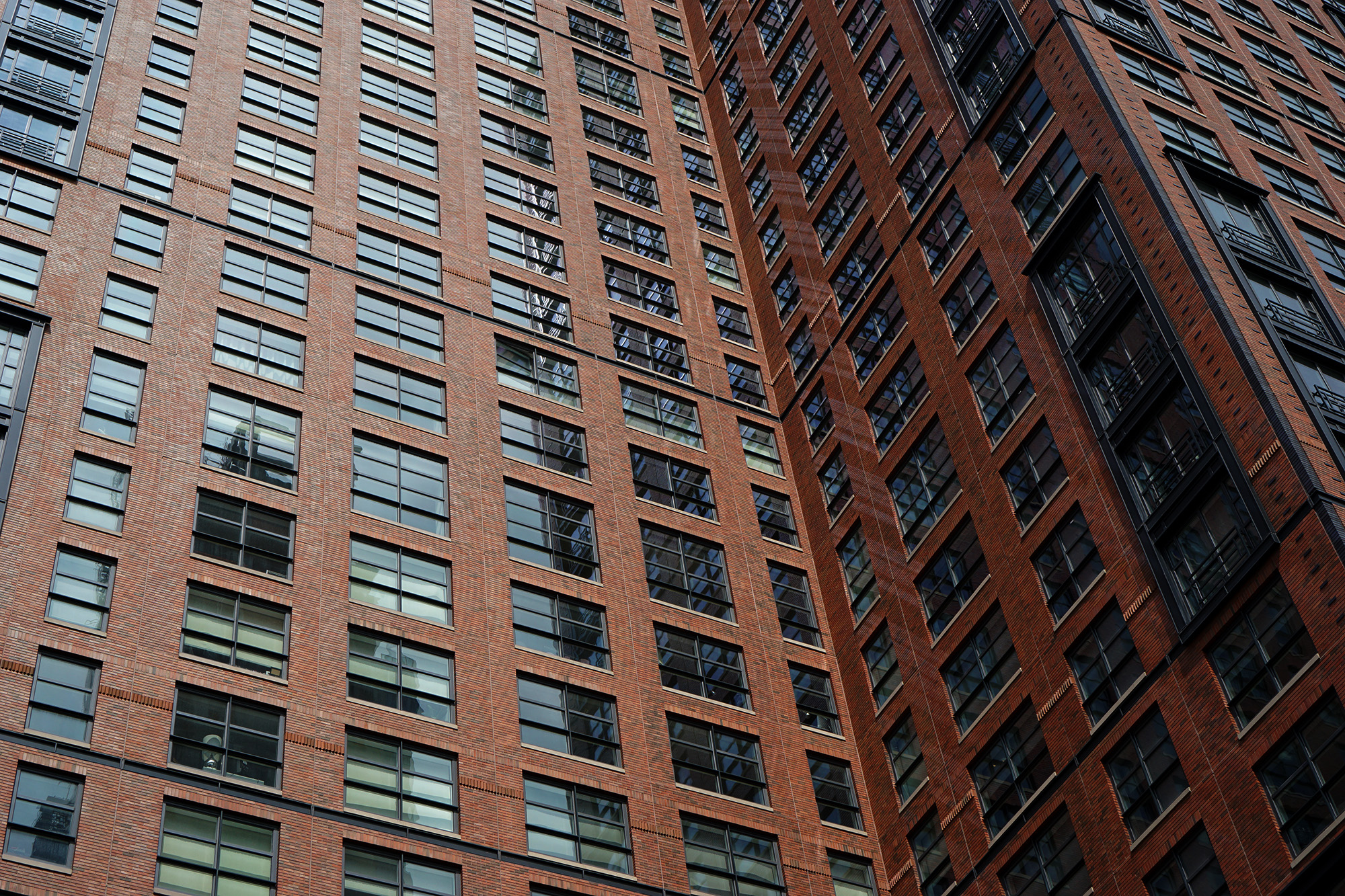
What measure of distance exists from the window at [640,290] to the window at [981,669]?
22.4 meters

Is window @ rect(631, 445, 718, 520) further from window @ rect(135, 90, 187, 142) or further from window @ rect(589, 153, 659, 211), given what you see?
window @ rect(135, 90, 187, 142)

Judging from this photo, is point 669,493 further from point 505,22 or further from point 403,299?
point 505,22

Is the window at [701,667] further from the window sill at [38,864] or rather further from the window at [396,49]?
the window at [396,49]

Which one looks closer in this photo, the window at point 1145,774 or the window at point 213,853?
the window at point 213,853

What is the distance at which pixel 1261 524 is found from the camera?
39.5m

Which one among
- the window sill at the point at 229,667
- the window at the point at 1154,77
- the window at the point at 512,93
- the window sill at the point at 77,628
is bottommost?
the window sill at the point at 229,667

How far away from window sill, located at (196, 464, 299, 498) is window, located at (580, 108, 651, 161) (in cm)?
3047

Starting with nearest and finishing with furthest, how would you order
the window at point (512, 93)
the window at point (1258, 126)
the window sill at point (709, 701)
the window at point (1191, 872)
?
the window at point (1191, 872), the window sill at point (709, 701), the window at point (1258, 126), the window at point (512, 93)

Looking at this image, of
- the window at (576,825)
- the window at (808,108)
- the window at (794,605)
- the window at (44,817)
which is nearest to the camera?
the window at (44,817)

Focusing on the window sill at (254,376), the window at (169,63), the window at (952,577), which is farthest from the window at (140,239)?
the window at (952,577)

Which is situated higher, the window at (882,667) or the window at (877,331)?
the window at (877,331)

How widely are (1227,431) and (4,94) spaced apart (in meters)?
41.7

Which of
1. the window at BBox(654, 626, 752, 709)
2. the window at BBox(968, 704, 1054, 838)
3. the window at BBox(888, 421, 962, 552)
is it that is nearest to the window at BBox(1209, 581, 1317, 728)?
the window at BBox(968, 704, 1054, 838)

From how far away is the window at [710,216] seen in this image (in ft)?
242
